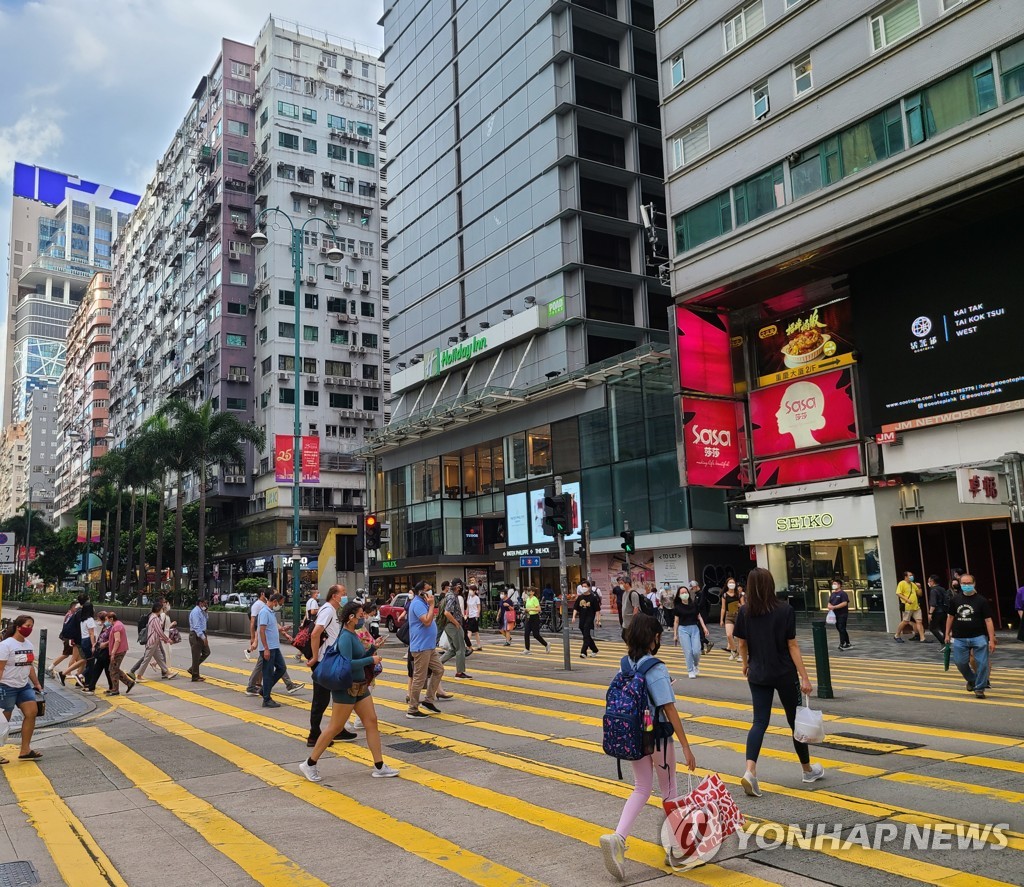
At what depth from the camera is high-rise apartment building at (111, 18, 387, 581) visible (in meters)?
72.1

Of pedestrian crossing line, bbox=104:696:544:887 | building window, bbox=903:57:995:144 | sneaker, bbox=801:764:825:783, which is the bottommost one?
pedestrian crossing line, bbox=104:696:544:887

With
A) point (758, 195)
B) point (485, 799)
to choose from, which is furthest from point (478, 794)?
point (758, 195)

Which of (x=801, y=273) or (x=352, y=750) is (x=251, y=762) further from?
(x=801, y=273)

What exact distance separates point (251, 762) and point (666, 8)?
110ft

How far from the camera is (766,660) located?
7195 millimetres

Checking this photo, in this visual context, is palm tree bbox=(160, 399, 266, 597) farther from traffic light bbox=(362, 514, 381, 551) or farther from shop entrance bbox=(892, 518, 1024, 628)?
shop entrance bbox=(892, 518, 1024, 628)

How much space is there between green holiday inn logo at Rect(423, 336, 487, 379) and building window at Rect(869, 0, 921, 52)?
1011 inches

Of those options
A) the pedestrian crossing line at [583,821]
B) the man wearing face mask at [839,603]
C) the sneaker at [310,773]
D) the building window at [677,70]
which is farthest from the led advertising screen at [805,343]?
the sneaker at [310,773]

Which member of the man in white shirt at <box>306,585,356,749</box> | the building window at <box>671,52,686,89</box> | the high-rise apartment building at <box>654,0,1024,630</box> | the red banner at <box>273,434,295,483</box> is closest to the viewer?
the man in white shirt at <box>306,585,356,749</box>

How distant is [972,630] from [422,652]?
25.5 feet

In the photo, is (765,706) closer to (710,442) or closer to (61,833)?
(61,833)

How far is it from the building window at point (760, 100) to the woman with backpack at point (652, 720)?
2754 cm

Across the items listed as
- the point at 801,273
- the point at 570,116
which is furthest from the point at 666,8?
the point at 801,273

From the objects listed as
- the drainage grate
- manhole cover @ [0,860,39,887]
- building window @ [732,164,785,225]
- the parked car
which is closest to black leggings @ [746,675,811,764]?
the drainage grate
